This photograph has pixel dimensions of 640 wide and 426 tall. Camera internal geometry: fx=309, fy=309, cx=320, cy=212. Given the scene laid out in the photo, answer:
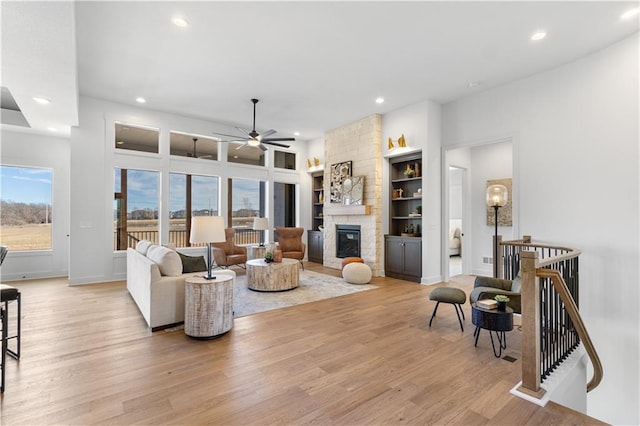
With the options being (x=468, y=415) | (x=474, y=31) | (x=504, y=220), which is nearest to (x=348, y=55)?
(x=474, y=31)

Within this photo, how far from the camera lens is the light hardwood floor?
6.70 ft

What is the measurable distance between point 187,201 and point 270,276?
3.30m

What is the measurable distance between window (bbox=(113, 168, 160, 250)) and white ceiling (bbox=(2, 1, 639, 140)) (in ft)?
4.60

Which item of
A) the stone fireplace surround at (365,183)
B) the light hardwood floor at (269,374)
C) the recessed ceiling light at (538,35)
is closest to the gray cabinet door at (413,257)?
the stone fireplace surround at (365,183)

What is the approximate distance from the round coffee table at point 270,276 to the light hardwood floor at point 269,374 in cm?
113

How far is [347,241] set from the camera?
7500mm

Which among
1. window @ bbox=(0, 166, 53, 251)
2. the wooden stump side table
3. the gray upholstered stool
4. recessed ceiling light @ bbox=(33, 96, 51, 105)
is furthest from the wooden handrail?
window @ bbox=(0, 166, 53, 251)

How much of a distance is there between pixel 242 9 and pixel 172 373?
358 centimetres

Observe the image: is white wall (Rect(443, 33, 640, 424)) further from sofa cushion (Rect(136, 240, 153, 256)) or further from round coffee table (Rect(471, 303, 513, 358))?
sofa cushion (Rect(136, 240, 153, 256))

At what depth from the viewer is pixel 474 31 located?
3.67 meters

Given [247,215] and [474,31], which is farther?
[247,215]

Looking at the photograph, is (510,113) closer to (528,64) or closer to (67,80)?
(528,64)

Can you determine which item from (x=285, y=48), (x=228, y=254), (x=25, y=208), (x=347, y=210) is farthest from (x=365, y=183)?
(x=25, y=208)

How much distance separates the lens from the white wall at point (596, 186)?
12.6 ft
